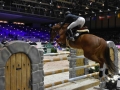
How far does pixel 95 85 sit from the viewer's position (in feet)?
18.9

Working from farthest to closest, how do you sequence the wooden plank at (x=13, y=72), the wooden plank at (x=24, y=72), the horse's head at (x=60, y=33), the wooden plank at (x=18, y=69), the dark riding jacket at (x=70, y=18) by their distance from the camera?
the horse's head at (x=60, y=33) < the dark riding jacket at (x=70, y=18) < the wooden plank at (x=24, y=72) < the wooden plank at (x=18, y=69) < the wooden plank at (x=13, y=72)

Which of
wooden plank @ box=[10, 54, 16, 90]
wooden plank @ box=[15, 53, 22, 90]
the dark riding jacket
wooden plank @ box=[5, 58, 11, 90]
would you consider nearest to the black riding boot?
the dark riding jacket

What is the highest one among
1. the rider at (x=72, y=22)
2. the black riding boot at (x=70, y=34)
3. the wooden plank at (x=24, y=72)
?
the rider at (x=72, y=22)

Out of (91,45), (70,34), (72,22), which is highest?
(72,22)

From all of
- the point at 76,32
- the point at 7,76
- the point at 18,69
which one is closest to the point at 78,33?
the point at 76,32

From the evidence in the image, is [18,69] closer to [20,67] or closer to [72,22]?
[20,67]

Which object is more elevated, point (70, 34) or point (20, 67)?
point (70, 34)

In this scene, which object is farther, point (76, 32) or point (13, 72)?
point (76, 32)

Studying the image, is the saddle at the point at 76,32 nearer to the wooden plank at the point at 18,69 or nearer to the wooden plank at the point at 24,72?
the wooden plank at the point at 24,72

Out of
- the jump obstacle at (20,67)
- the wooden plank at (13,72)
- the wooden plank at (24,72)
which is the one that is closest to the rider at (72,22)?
the jump obstacle at (20,67)

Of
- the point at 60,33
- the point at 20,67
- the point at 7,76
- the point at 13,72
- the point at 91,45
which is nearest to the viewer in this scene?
the point at 7,76

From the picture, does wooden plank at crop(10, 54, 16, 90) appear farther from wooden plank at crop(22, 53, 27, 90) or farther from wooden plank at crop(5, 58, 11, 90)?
wooden plank at crop(22, 53, 27, 90)

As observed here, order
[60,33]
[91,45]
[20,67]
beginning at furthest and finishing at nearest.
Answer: [60,33] < [91,45] < [20,67]

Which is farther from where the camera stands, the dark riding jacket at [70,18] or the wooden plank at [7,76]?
the dark riding jacket at [70,18]
